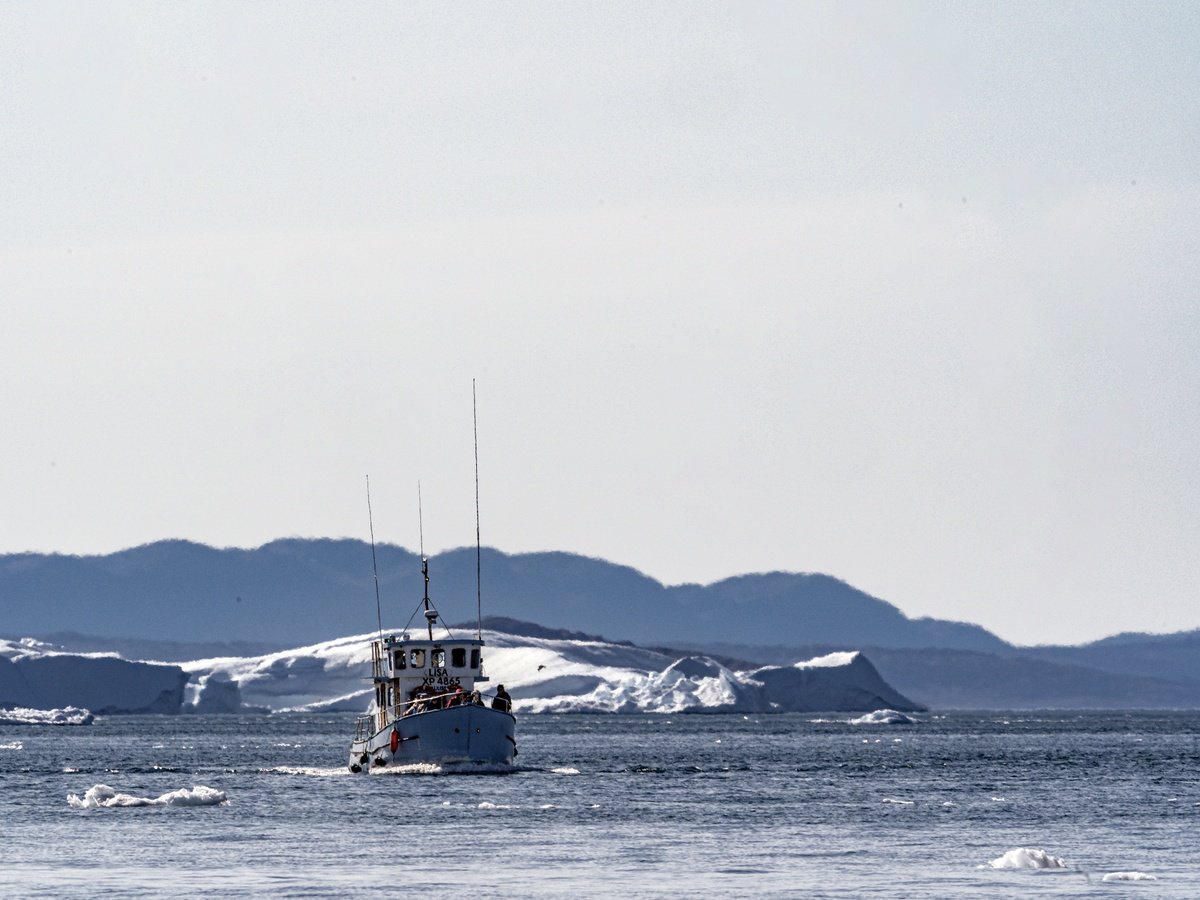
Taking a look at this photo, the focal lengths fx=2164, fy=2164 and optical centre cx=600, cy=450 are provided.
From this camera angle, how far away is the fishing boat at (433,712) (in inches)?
3273

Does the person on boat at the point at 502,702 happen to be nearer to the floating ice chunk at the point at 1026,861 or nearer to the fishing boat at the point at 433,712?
the fishing boat at the point at 433,712

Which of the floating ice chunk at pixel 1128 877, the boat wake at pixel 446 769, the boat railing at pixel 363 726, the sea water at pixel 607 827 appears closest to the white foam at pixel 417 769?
the boat wake at pixel 446 769

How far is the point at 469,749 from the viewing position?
83688 millimetres

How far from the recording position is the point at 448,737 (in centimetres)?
8312

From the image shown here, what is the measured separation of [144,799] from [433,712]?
17.2 meters

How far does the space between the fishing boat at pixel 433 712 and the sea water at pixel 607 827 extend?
116 centimetres

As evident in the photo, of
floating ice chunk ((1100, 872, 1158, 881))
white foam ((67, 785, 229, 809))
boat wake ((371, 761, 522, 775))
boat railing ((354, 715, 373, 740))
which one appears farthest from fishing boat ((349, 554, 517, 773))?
floating ice chunk ((1100, 872, 1158, 881))

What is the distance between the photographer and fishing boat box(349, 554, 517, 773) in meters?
83.1

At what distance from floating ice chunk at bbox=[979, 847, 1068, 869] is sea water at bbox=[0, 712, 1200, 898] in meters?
0.06

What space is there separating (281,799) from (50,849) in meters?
20.3

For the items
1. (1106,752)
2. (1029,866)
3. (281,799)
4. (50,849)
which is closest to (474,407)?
(281,799)

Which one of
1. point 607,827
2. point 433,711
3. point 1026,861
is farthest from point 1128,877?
point 433,711

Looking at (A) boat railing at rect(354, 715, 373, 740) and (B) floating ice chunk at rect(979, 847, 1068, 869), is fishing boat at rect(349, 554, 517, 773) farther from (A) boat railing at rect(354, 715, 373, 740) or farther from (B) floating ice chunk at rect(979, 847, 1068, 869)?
(B) floating ice chunk at rect(979, 847, 1068, 869)

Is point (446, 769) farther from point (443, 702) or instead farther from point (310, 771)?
point (310, 771)
